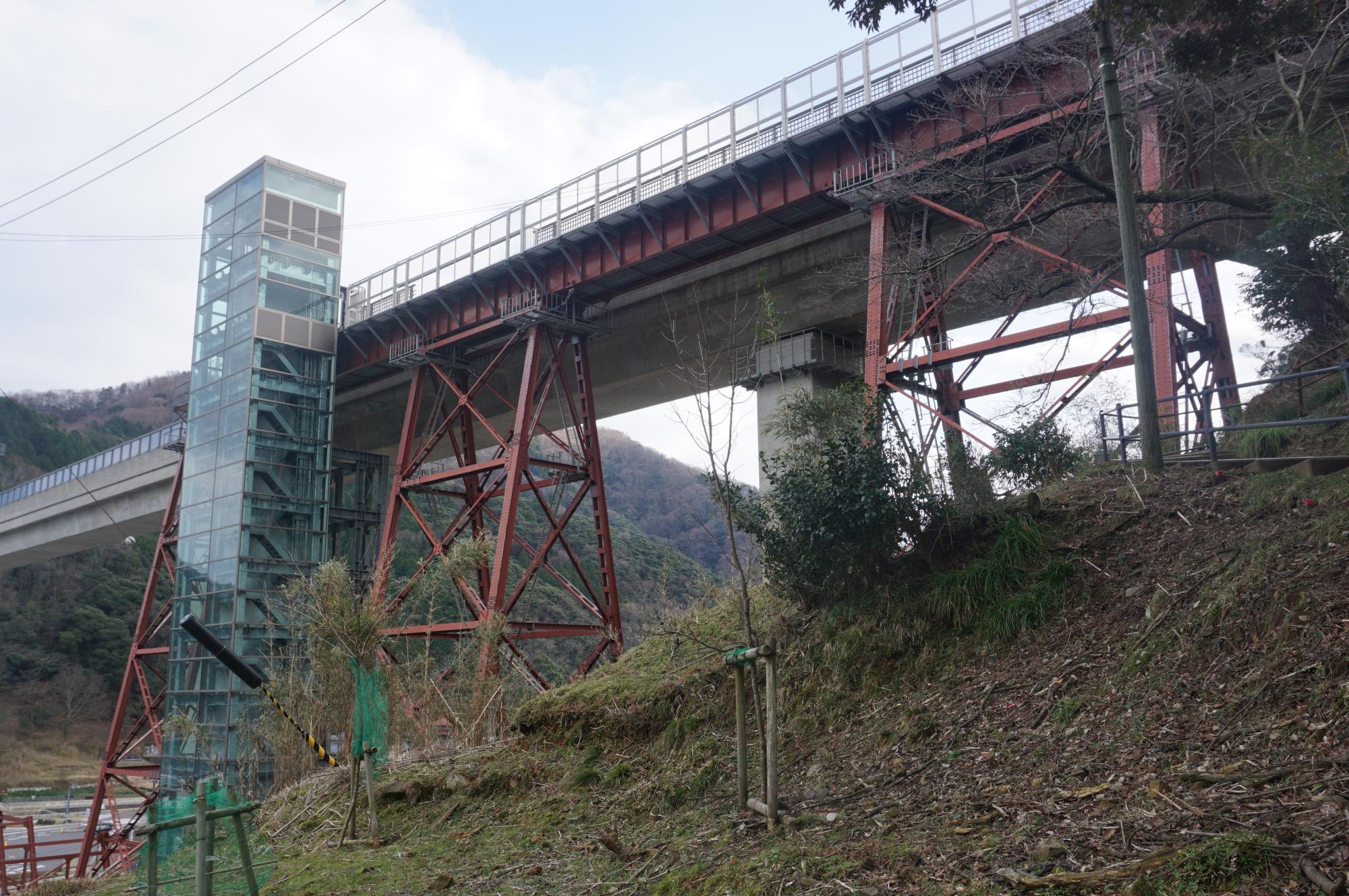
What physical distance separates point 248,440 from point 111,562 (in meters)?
47.4

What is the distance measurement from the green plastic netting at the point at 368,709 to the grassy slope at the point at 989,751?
808mm

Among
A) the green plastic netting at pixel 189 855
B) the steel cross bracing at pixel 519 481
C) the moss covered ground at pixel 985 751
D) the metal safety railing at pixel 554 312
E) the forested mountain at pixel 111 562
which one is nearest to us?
the moss covered ground at pixel 985 751

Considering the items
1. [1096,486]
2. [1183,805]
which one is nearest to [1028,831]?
[1183,805]

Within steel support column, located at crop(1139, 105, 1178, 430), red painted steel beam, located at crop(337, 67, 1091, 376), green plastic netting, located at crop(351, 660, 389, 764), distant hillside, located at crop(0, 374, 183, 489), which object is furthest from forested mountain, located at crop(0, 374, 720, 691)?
green plastic netting, located at crop(351, 660, 389, 764)

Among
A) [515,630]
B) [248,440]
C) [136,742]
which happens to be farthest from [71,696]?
[515,630]

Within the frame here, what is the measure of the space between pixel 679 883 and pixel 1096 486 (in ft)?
20.9

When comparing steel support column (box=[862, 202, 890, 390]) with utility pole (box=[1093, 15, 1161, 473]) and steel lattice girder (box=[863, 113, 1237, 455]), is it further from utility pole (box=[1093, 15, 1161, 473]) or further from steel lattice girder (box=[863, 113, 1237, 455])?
utility pole (box=[1093, 15, 1161, 473])

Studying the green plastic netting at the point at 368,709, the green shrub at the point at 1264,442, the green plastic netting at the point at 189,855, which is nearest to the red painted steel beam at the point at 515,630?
the green plastic netting at the point at 368,709

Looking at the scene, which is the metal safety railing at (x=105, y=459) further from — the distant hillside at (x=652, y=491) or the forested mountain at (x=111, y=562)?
the distant hillside at (x=652, y=491)

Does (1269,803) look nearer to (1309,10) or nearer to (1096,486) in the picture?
(1096,486)

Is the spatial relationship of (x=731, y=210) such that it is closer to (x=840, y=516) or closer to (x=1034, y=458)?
(x=1034, y=458)

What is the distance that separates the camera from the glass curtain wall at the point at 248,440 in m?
24.5

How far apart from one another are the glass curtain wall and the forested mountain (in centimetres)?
1166

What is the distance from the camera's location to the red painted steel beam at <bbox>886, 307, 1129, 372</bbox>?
13.2 metres
